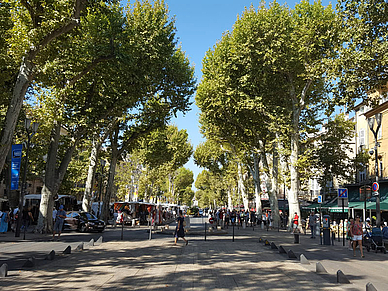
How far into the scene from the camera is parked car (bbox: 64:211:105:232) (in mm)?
25800

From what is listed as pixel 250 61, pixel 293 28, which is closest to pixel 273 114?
pixel 250 61

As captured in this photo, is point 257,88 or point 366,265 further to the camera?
point 257,88

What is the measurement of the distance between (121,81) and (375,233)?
16.9 meters

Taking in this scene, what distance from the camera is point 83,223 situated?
85.3 feet

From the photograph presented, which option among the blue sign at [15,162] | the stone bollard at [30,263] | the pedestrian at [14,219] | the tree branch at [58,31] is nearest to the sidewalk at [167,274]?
the stone bollard at [30,263]

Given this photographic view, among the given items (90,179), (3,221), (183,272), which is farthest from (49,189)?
(183,272)

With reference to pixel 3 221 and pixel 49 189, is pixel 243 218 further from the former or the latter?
pixel 3 221

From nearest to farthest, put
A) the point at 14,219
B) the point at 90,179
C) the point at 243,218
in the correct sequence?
the point at 14,219 < the point at 90,179 < the point at 243,218

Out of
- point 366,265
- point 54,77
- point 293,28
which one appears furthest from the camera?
point 293,28

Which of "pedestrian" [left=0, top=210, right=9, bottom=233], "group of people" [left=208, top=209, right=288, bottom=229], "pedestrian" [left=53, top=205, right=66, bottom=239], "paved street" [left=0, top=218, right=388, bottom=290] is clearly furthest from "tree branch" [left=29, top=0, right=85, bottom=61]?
"group of people" [left=208, top=209, right=288, bottom=229]

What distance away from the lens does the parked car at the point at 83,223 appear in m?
25.8

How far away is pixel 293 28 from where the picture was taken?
89.5ft

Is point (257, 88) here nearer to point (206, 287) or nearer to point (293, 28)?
point (293, 28)

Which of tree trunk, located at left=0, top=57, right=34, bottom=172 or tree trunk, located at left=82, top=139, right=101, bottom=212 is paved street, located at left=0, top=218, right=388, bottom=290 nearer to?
tree trunk, located at left=0, top=57, right=34, bottom=172
